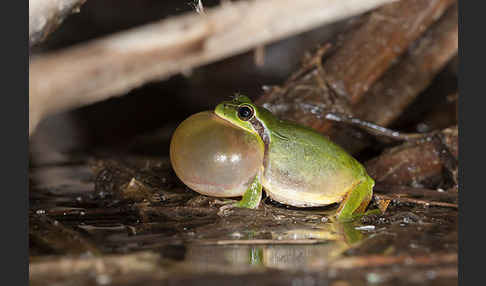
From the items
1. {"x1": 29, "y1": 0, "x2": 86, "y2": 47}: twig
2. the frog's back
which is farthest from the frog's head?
{"x1": 29, "y1": 0, "x2": 86, "y2": 47}: twig

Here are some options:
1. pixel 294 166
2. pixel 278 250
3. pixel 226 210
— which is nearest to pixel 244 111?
pixel 294 166

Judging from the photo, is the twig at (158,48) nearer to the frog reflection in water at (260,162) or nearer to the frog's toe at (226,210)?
the frog reflection in water at (260,162)

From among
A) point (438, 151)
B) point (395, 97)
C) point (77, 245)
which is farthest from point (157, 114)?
point (77, 245)

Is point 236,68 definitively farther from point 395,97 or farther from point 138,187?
point 138,187

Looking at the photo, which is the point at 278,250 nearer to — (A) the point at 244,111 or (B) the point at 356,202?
(B) the point at 356,202

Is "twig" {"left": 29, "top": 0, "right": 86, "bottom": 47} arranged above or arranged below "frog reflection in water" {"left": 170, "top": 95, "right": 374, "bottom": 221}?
above

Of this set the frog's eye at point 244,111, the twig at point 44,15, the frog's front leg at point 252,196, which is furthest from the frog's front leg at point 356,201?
the twig at point 44,15

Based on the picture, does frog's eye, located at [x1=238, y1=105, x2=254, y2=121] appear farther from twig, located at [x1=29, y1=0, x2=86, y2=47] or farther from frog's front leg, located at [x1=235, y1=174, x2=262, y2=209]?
twig, located at [x1=29, y1=0, x2=86, y2=47]
